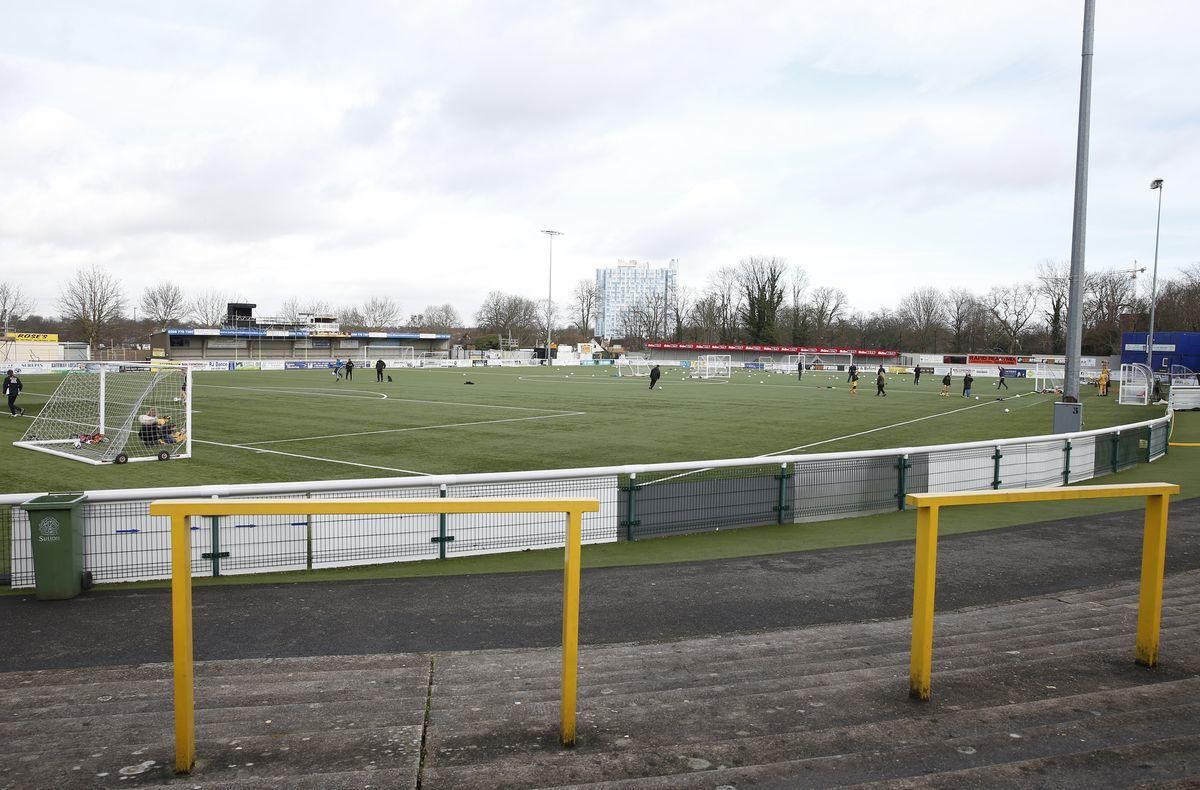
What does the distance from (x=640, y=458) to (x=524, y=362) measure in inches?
2941

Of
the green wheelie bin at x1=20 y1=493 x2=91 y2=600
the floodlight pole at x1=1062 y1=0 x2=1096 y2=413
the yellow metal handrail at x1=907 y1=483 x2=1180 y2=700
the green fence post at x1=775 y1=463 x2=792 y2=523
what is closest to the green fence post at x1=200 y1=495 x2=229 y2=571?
the green wheelie bin at x1=20 y1=493 x2=91 y2=600

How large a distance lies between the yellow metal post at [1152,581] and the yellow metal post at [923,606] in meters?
→ 1.75

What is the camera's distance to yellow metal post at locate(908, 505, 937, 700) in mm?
4801

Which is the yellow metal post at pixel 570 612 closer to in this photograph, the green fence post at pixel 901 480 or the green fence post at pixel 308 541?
the green fence post at pixel 308 541

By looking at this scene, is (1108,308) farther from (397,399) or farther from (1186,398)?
(397,399)

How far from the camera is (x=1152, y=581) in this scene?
213 inches

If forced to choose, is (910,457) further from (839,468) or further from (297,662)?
(297,662)

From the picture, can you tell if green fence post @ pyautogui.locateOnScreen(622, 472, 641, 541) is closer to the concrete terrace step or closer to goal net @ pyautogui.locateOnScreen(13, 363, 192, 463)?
the concrete terrace step

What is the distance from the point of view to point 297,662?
225 inches

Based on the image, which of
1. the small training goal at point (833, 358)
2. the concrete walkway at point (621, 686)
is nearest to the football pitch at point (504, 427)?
the concrete walkway at point (621, 686)

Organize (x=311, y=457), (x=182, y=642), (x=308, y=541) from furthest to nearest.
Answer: (x=311, y=457)
(x=308, y=541)
(x=182, y=642)

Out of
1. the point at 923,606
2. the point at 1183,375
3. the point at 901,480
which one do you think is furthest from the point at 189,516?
the point at 1183,375

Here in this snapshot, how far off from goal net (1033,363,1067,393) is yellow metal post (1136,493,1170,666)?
4988 centimetres

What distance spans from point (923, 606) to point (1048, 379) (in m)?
73.3
